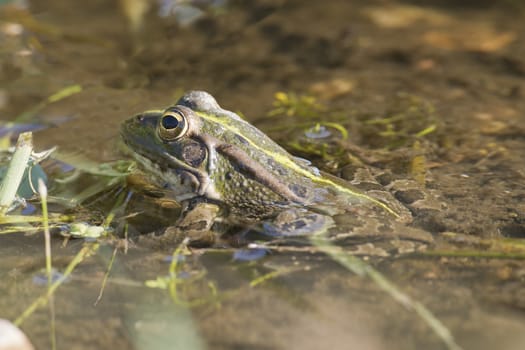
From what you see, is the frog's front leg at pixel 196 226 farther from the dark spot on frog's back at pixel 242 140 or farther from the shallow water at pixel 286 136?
the dark spot on frog's back at pixel 242 140

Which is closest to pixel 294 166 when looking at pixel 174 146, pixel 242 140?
pixel 242 140

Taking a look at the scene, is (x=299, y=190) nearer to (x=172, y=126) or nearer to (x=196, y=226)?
(x=196, y=226)

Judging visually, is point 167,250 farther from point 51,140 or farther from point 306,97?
point 306,97

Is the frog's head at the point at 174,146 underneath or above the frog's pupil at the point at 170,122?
underneath

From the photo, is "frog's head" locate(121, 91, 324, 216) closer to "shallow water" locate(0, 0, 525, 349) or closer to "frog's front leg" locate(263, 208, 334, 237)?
"frog's front leg" locate(263, 208, 334, 237)

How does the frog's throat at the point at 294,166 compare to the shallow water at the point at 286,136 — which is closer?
the shallow water at the point at 286,136

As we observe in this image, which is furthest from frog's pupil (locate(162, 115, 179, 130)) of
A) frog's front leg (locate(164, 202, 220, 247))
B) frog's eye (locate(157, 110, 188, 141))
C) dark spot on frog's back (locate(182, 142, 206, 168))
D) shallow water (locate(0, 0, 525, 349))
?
shallow water (locate(0, 0, 525, 349))

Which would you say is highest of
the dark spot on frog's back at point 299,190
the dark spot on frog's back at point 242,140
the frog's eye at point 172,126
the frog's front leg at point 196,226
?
the frog's eye at point 172,126

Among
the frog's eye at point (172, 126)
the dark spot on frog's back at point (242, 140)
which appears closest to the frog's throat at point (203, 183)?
the frog's eye at point (172, 126)

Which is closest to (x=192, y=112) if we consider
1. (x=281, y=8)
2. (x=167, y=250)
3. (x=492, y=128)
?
(x=167, y=250)
